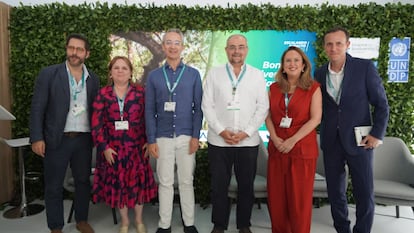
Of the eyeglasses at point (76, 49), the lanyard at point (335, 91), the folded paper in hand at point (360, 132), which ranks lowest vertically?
the folded paper in hand at point (360, 132)

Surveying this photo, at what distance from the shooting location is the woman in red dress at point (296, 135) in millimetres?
A: 2320

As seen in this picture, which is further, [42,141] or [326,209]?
[326,209]

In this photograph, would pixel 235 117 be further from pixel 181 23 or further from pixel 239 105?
pixel 181 23

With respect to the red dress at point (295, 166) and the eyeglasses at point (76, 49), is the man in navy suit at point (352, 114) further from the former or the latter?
the eyeglasses at point (76, 49)

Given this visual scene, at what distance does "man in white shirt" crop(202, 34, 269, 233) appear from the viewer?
2516 millimetres

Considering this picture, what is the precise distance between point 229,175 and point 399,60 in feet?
8.02

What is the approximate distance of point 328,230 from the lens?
9.70 feet

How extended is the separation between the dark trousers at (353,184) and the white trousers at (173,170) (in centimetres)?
116

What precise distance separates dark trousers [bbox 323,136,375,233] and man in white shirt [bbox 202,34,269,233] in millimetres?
632

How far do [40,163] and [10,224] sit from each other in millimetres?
818

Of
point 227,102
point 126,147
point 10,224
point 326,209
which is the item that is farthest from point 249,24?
point 10,224

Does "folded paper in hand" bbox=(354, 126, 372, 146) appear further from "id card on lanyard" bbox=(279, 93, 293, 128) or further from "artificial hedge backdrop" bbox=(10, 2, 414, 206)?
"artificial hedge backdrop" bbox=(10, 2, 414, 206)

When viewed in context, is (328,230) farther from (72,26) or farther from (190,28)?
(72,26)

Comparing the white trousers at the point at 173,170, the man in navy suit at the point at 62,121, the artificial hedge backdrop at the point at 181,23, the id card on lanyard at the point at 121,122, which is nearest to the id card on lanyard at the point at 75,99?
the man in navy suit at the point at 62,121
